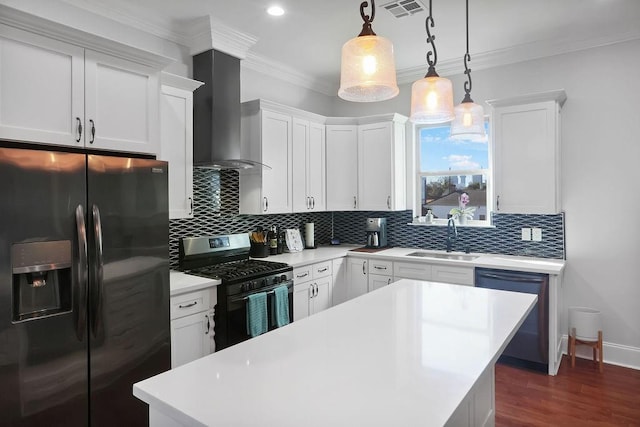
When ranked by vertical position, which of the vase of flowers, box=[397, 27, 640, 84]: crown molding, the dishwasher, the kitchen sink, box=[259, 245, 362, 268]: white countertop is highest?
box=[397, 27, 640, 84]: crown molding

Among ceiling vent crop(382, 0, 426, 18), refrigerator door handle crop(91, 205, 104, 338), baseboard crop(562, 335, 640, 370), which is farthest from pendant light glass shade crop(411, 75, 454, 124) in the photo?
baseboard crop(562, 335, 640, 370)

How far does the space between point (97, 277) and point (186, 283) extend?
2.46 feet

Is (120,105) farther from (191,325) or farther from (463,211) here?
(463,211)

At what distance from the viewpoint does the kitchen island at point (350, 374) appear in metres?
1.07

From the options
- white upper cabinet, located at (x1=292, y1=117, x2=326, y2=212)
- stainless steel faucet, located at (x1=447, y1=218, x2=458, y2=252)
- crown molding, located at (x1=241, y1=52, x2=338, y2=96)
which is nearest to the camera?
crown molding, located at (x1=241, y1=52, x2=338, y2=96)

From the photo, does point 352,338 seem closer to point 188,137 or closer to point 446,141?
point 188,137

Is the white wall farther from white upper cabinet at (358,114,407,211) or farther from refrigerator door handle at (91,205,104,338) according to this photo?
refrigerator door handle at (91,205,104,338)

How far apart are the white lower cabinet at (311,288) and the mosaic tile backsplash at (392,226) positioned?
75cm

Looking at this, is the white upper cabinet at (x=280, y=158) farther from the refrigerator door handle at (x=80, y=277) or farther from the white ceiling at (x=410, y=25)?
the refrigerator door handle at (x=80, y=277)

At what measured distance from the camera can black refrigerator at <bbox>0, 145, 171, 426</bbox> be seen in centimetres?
186

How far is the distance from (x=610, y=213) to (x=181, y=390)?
3857 mm

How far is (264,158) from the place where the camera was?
3.83 m

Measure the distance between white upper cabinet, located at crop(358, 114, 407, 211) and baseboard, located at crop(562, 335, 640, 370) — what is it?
7.16 ft

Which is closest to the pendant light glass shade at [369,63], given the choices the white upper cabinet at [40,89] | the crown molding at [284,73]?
the white upper cabinet at [40,89]
